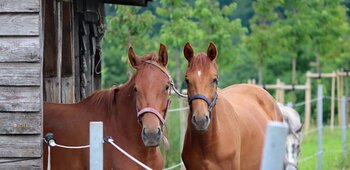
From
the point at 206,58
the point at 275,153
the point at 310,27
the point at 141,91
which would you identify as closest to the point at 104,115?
the point at 141,91

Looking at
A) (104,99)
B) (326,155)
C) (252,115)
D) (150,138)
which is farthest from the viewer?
(326,155)

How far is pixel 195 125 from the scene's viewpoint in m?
7.27

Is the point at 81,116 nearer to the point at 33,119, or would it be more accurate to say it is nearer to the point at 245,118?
the point at 33,119

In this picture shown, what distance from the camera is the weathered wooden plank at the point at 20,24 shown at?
6480 millimetres

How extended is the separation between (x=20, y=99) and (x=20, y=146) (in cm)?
40

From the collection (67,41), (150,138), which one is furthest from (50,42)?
(150,138)

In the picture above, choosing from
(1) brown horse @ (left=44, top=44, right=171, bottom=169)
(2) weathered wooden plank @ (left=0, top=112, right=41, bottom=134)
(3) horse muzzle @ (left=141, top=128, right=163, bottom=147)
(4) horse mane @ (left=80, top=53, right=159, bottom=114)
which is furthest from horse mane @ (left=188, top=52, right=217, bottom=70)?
(2) weathered wooden plank @ (left=0, top=112, right=41, bottom=134)

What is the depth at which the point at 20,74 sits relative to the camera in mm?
6512

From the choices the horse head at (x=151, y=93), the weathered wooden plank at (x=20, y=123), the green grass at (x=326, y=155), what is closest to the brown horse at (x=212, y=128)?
the horse head at (x=151, y=93)

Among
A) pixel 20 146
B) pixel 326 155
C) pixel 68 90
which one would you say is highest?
pixel 68 90

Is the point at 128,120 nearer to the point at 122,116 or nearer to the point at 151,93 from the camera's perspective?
the point at 122,116

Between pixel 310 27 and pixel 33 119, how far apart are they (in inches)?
666

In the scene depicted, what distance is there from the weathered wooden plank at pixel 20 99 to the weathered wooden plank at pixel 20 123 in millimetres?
47

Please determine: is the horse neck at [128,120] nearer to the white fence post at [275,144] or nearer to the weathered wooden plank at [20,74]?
the weathered wooden plank at [20,74]
